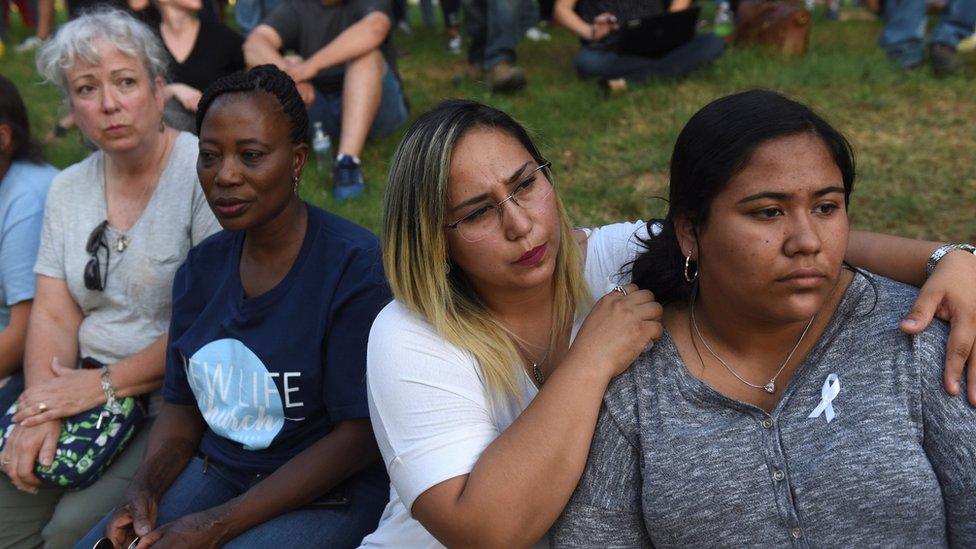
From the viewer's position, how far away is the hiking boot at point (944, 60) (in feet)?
20.0

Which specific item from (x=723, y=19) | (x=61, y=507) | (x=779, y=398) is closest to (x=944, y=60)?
(x=723, y=19)

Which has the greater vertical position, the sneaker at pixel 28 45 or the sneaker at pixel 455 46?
the sneaker at pixel 28 45

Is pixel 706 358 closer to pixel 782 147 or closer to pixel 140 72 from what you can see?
pixel 782 147

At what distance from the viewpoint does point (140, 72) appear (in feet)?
11.5

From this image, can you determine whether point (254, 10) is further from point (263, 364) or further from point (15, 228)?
point (263, 364)

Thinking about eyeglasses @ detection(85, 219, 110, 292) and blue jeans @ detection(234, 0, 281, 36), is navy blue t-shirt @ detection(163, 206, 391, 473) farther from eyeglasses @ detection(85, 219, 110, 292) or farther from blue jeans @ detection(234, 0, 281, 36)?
blue jeans @ detection(234, 0, 281, 36)

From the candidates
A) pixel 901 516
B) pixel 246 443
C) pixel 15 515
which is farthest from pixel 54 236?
pixel 901 516

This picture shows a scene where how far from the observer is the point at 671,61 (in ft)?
20.8

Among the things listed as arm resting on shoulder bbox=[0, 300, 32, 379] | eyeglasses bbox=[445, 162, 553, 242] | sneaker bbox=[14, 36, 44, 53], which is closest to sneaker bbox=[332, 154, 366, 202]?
arm resting on shoulder bbox=[0, 300, 32, 379]

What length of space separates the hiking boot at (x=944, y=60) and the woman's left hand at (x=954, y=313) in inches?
182

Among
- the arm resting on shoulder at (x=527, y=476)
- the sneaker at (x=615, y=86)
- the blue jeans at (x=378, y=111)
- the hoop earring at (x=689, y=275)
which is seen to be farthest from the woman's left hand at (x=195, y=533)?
the sneaker at (x=615, y=86)

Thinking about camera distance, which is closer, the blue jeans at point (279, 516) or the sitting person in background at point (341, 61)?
the blue jeans at point (279, 516)

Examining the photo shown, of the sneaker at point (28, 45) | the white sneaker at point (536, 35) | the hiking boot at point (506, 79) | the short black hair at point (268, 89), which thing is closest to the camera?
the short black hair at point (268, 89)

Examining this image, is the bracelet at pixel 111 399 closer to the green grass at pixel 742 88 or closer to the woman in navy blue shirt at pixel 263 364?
the woman in navy blue shirt at pixel 263 364
